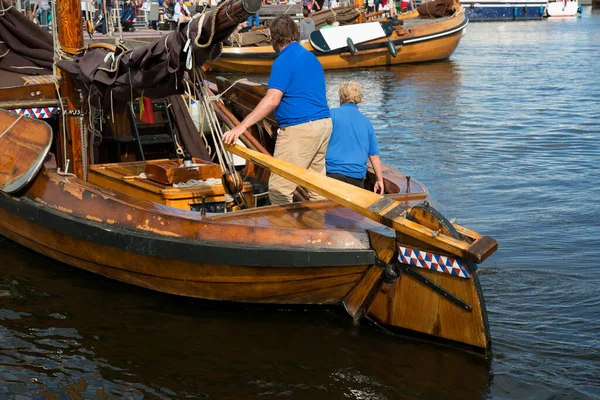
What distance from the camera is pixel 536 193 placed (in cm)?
1018

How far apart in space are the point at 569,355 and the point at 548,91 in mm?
14295

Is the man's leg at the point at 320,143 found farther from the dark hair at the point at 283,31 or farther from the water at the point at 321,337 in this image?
the water at the point at 321,337

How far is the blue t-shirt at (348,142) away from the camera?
22.1ft

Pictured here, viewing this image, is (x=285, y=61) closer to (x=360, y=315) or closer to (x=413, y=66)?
(x=360, y=315)

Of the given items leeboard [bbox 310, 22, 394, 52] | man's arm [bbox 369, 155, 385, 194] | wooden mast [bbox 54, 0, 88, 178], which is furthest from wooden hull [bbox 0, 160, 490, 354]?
leeboard [bbox 310, 22, 394, 52]

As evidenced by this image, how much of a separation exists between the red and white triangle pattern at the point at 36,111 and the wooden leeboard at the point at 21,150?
0.72 metres

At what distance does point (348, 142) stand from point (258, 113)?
93cm

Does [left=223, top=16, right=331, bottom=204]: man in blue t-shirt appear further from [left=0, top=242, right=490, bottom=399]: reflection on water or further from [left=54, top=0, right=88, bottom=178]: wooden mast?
[left=54, top=0, right=88, bottom=178]: wooden mast

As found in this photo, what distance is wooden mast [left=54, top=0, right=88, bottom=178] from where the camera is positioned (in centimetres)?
732

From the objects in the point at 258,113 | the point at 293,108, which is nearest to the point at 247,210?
the point at 258,113

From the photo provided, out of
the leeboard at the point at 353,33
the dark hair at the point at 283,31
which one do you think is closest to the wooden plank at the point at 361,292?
the dark hair at the point at 283,31

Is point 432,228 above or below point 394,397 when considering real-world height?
above

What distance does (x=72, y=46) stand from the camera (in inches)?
292

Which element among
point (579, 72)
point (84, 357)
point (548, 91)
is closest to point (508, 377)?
point (84, 357)
